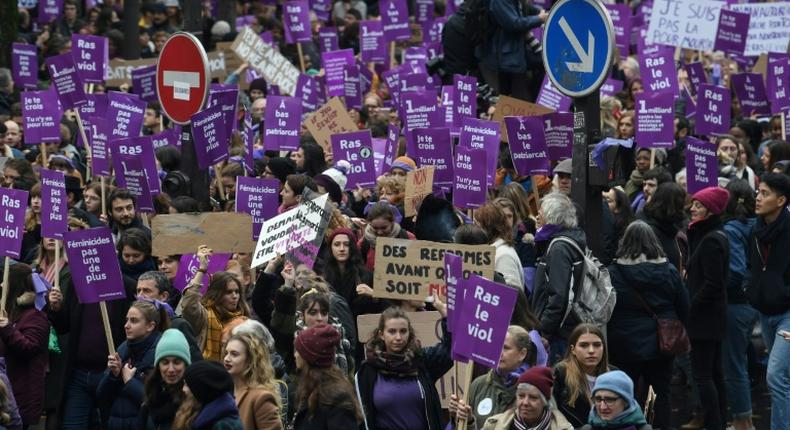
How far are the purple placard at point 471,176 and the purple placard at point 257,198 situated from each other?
136 centimetres

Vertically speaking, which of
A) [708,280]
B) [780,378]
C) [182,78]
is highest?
[182,78]

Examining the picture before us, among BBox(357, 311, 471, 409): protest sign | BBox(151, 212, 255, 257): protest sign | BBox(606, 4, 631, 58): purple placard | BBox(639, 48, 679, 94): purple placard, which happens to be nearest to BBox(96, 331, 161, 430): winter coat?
BBox(357, 311, 471, 409): protest sign

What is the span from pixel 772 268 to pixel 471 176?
251cm

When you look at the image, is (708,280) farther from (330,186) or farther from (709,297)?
(330,186)

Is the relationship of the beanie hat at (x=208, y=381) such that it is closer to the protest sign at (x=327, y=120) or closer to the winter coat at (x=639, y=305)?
the winter coat at (x=639, y=305)

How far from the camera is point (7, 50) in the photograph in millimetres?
22359

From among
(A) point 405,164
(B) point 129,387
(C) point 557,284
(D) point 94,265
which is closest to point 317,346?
(B) point 129,387

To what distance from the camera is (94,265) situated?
10.8m

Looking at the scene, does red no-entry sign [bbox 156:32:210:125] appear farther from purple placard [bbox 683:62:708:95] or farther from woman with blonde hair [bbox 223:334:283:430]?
purple placard [bbox 683:62:708:95]

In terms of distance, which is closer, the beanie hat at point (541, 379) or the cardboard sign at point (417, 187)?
the beanie hat at point (541, 379)

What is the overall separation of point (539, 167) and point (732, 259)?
6.65 feet

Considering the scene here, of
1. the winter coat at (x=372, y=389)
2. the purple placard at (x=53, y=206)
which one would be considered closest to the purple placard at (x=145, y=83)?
the purple placard at (x=53, y=206)

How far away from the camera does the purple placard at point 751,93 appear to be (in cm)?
1827

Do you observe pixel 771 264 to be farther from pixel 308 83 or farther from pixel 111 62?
pixel 111 62
